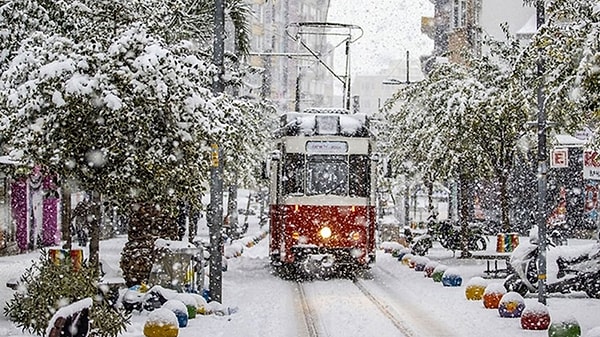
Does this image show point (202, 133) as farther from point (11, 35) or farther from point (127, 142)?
point (11, 35)

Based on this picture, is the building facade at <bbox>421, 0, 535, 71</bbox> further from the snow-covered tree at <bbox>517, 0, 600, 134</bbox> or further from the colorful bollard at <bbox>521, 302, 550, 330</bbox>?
the snow-covered tree at <bbox>517, 0, 600, 134</bbox>

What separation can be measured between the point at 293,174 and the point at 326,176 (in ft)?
2.64

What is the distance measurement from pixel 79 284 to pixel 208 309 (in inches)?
158

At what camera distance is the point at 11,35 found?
16.1 m

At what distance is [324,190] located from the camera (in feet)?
76.6

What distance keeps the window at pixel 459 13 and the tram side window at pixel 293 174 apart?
34.7 meters

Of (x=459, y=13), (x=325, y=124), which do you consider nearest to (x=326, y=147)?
(x=325, y=124)

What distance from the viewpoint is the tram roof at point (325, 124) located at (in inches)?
923

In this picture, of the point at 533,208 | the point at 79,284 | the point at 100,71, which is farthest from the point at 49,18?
the point at 533,208

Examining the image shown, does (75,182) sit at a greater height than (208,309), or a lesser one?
greater

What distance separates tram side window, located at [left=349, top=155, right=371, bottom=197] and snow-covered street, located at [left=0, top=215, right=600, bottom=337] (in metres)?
2.20

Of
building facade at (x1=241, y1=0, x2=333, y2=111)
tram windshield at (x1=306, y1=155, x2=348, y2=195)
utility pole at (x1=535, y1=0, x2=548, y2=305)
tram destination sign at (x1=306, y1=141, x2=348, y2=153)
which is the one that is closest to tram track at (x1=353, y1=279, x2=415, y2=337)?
tram windshield at (x1=306, y1=155, x2=348, y2=195)

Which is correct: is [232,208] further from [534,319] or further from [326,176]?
[534,319]

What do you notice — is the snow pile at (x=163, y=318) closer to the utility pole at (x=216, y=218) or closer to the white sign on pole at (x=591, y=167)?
the utility pole at (x=216, y=218)
